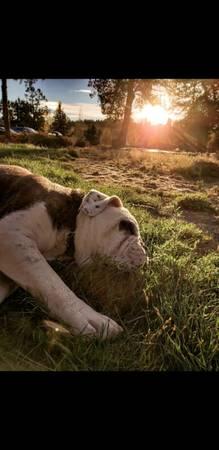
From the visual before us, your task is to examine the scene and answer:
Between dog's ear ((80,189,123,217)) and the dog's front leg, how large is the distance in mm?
276

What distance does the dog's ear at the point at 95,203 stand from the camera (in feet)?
5.48

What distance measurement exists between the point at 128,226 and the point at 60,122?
2.03 ft

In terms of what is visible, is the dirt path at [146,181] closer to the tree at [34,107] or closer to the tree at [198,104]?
the tree at [198,104]

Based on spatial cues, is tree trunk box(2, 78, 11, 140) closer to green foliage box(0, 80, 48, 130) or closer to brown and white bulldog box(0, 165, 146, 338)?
green foliage box(0, 80, 48, 130)

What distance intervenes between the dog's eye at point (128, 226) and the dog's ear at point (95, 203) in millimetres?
78

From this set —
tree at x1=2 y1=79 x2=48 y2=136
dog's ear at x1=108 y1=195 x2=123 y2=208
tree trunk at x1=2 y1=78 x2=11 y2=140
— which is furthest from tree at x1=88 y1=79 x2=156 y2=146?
dog's ear at x1=108 y1=195 x2=123 y2=208

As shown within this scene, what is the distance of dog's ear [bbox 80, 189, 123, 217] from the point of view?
1.67m

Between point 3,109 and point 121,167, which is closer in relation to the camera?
point 3,109

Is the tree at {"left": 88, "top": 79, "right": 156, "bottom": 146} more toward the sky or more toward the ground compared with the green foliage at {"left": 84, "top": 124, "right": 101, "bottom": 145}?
more toward the sky
